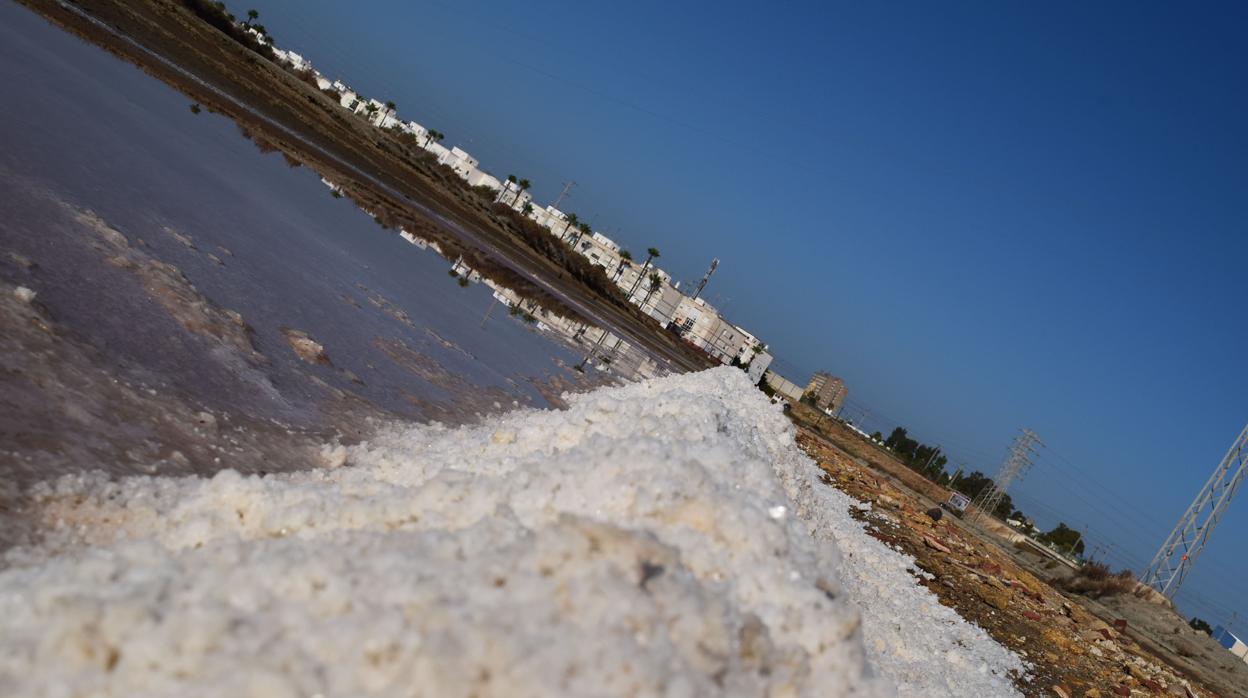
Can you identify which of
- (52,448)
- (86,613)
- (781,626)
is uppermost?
(781,626)

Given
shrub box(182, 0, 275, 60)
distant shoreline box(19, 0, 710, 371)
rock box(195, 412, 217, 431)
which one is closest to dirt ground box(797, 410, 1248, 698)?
rock box(195, 412, 217, 431)

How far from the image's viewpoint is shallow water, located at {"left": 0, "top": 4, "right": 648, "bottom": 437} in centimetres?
444

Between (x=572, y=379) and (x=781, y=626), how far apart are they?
25.9 ft

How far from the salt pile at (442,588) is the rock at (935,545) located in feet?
34.4

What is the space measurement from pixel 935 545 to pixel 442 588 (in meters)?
12.6

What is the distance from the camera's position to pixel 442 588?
2.21m

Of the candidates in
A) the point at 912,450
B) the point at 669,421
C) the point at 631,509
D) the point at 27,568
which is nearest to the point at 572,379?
the point at 669,421

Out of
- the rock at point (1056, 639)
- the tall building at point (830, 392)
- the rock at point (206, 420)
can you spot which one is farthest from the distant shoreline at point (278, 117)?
the tall building at point (830, 392)

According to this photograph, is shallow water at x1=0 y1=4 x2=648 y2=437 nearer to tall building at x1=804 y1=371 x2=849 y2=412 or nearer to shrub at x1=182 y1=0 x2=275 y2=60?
shrub at x1=182 y1=0 x2=275 y2=60

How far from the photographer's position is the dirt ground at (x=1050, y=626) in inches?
379

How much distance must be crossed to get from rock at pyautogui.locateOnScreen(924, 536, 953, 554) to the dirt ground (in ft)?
0.09

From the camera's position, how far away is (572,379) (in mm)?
10445

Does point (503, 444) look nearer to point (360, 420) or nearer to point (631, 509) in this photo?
point (360, 420)

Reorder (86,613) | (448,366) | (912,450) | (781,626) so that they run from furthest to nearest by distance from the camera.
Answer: (912,450) < (448,366) < (781,626) < (86,613)
